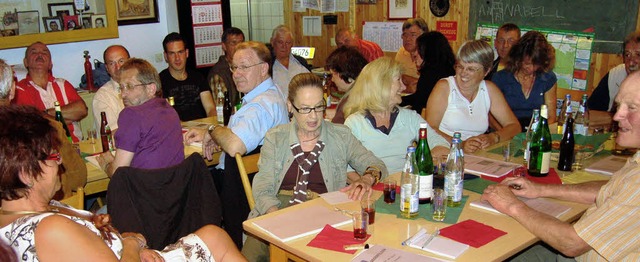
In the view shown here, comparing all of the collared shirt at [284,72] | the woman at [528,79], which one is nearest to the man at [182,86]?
the collared shirt at [284,72]

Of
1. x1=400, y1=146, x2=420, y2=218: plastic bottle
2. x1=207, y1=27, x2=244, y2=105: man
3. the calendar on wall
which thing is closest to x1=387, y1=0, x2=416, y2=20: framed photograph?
the calendar on wall

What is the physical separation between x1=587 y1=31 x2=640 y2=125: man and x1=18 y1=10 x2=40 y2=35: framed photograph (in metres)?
4.82

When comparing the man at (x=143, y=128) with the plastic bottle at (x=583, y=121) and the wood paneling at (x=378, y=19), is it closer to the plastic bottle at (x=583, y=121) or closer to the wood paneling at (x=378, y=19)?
the plastic bottle at (x=583, y=121)

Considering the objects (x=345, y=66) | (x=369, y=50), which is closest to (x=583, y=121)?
(x=345, y=66)

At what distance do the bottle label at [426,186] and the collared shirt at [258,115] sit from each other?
3.42ft

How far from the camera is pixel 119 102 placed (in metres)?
4.22

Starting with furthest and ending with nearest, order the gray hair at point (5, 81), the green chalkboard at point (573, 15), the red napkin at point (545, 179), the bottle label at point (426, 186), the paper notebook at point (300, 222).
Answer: the green chalkboard at point (573, 15) < the gray hair at point (5, 81) < the red napkin at point (545, 179) < the bottle label at point (426, 186) < the paper notebook at point (300, 222)

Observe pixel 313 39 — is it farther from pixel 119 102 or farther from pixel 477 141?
pixel 477 141

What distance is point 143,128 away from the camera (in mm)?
2926

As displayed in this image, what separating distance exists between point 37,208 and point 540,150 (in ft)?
7.08

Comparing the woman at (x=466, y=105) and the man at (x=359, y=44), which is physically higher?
the man at (x=359, y=44)

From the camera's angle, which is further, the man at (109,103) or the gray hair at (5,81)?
the man at (109,103)

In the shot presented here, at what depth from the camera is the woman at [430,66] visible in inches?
176

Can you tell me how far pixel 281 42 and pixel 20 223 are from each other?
400 centimetres
